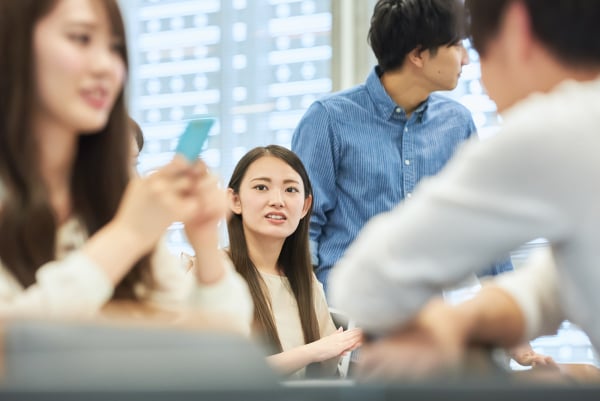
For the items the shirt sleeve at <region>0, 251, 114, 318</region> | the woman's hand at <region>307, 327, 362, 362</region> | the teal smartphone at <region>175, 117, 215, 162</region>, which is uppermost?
the teal smartphone at <region>175, 117, 215, 162</region>

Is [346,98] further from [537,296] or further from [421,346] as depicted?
[421,346]

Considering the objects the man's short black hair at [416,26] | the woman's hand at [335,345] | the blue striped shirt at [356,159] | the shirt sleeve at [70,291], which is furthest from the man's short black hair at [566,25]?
the man's short black hair at [416,26]

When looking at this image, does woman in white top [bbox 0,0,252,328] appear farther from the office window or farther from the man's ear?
the office window

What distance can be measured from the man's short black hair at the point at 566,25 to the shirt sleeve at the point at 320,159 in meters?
1.88

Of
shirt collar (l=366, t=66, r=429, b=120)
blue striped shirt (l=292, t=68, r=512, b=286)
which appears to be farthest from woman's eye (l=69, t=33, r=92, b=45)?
shirt collar (l=366, t=66, r=429, b=120)

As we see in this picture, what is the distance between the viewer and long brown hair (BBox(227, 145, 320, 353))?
2.51m

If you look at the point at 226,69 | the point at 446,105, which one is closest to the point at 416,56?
the point at 446,105

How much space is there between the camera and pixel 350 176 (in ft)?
8.98

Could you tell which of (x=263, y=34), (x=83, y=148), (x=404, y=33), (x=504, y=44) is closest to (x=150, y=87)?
(x=263, y=34)

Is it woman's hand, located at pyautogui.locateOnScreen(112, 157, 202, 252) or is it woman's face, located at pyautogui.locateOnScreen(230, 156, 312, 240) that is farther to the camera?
woman's face, located at pyautogui.locateOnScreen(230, 156, 312, 240)

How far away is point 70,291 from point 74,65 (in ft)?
0.96

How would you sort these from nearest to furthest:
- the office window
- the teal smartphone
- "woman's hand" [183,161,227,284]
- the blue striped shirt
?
the teal smartphone → "woman's hand" [183,161,227,284] → the blue striped shirt → the office window

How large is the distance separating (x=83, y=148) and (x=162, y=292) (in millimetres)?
217

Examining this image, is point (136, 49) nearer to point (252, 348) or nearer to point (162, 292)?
point (162, 292)
